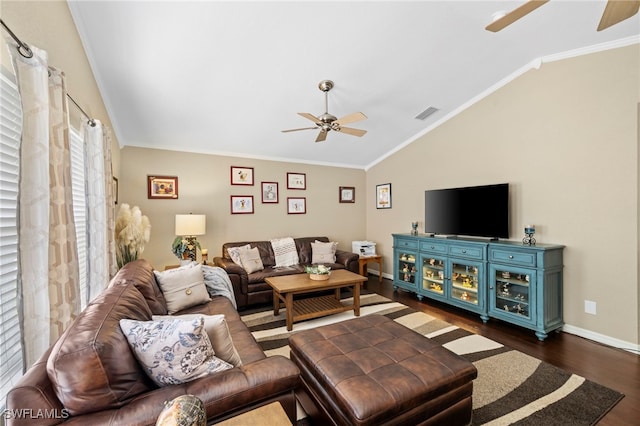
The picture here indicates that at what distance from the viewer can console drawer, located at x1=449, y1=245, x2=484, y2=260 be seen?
330cm

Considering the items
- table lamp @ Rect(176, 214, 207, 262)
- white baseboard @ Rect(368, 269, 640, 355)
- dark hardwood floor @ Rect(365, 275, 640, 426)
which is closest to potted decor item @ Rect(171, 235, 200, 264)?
table lamp @ Rect(176, 214, 207, 262)

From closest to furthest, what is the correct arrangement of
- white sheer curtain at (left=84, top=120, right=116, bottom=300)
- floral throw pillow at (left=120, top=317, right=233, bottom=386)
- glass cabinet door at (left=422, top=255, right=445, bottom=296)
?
1. floral throw pillow at (left=120, top=317, right=233, bottom=386)
2. white sheer curtain at (left=84, top=120, right=116, bottom=300)
3. glass cabinet door at (left=422, top=255, right=445, bottom=296)

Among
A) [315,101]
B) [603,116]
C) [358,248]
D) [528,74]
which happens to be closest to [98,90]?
[315,101]

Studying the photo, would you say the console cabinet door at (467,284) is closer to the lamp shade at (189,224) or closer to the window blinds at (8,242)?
the lamp shade at (189,224)

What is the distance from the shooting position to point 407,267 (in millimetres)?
4293

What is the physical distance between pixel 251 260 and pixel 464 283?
3.02m

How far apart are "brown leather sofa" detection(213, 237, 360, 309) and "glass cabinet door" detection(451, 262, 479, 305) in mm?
1524

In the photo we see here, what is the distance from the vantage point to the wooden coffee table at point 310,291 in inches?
120

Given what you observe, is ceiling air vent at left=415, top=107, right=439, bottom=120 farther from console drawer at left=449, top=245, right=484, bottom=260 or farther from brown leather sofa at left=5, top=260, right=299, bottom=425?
brown leather sofa at left=5, top=260, right=299, bottom=425

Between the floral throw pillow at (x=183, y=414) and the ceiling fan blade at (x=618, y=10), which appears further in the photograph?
the ceiling fan blade at (x=618, y=10)

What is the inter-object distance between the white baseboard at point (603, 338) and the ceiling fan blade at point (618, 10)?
9.30 ft

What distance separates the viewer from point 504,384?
→ 203 centimetres

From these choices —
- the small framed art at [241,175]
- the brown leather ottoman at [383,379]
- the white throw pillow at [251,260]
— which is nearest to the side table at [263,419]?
the brown leather ottoman at [383,379]

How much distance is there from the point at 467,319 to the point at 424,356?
204 centimetres
